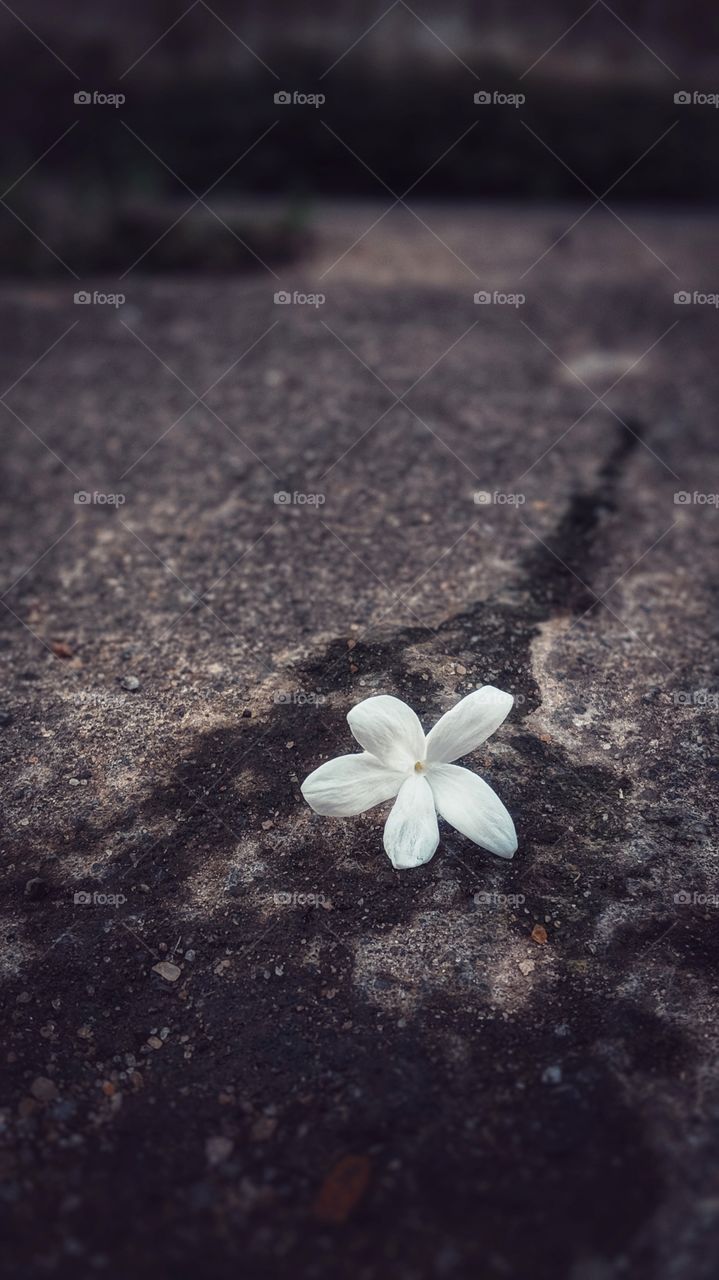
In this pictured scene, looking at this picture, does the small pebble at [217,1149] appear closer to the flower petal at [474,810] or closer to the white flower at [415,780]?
the white flower at [415,780]

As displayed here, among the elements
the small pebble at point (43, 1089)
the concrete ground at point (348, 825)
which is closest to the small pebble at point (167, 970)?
the concrete ground at point (348, 825)

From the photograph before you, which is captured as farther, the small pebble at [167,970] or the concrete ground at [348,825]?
the small pebble at [167,970]

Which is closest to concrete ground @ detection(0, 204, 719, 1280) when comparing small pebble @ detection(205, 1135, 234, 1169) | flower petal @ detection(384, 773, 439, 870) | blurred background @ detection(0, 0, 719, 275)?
small pebble @ detection(205, 1135, 234, 1169)

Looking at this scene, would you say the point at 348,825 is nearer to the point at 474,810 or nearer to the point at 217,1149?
the point at 474,810

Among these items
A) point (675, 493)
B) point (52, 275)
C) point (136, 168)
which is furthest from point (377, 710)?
point (136, 168)

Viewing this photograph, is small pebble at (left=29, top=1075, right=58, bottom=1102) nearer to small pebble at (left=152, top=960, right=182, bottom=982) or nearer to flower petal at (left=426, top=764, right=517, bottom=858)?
small pebble at (left=152, top=960, right=182, bottom=982)

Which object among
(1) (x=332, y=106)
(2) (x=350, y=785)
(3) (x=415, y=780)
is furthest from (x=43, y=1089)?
(1) (x=332, y=106)

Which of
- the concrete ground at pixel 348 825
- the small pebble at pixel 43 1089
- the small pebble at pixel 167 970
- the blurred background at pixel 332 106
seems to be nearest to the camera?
the concrete ground at pixel 348 825

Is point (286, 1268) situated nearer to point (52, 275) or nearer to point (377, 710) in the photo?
point (377, 710)
